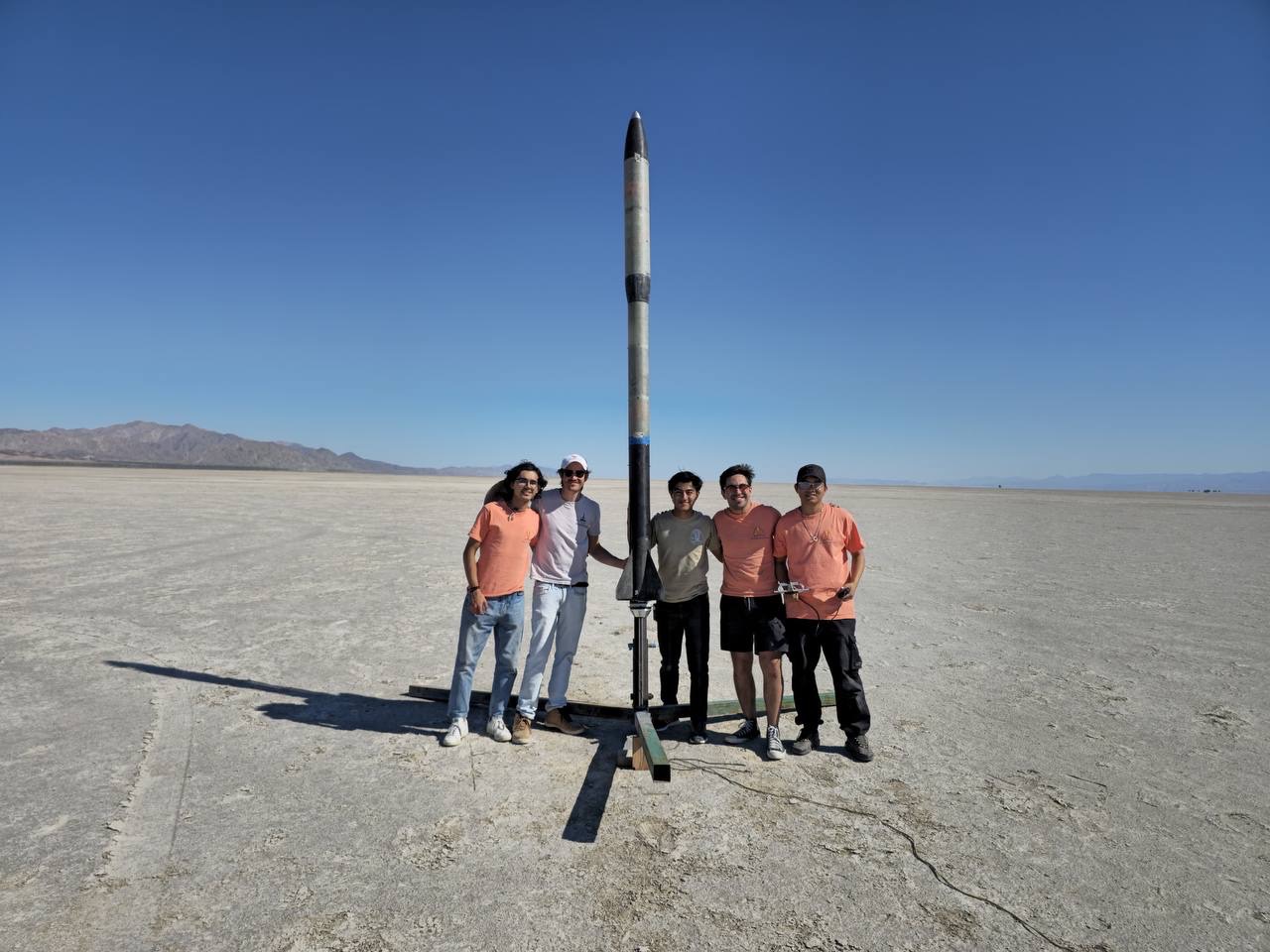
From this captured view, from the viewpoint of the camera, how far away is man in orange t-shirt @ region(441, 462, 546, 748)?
514 centimetres

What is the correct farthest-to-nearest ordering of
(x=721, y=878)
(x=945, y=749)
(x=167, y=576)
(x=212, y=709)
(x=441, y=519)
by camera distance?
1. (x=441, y=519)
2. (x=167, y=576)
3. (x=212, y=709)
4. (x=945, y=749)
5. (x=721, y=878)

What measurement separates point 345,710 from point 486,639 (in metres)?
1.75

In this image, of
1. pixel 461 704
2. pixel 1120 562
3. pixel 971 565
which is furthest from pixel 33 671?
pixel 1120 562

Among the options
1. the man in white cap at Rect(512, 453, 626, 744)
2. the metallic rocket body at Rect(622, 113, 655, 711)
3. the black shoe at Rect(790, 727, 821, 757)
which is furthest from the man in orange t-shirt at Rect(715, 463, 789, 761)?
the man in white cap at Rect(512, 453, 626, 744)

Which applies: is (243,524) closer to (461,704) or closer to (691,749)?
(461,704)

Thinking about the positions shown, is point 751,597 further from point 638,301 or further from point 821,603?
point 638,301

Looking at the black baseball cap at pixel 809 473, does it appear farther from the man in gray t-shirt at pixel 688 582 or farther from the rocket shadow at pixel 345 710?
the rocket shadow at pixel 345 710

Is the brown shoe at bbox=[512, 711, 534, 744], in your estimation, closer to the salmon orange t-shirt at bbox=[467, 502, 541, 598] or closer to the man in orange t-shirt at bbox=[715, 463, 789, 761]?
the salmon orange t-shirt at bbox=[467, 502, 541, 598]

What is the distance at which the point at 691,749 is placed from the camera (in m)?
5.20

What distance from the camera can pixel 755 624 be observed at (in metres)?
5.09

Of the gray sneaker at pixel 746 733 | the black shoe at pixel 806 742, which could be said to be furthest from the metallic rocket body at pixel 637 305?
the black shoe at pixel 806 742

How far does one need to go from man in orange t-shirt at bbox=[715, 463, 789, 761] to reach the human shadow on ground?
1264mm

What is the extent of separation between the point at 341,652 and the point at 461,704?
3074 millimetres

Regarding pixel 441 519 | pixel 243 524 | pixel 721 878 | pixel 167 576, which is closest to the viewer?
pixel 721 878
